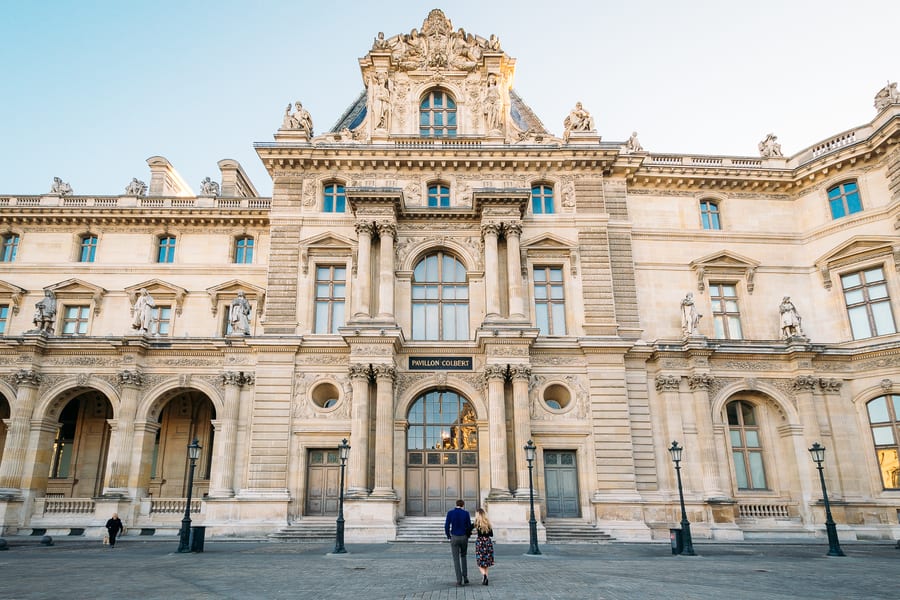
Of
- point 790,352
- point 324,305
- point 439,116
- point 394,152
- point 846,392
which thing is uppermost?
point 439,116

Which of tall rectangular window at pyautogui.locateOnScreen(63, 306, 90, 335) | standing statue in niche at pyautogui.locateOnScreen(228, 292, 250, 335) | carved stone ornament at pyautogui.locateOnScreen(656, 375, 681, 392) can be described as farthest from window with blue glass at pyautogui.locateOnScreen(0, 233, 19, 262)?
carved stone ornament at pyautogui.locateOnScreen(656, 375, 681, 392)

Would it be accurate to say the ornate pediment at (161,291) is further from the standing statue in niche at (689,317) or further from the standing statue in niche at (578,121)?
the standing statue in niche at (689,317)

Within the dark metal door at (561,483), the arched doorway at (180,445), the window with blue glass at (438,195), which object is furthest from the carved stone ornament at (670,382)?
the arched doorway at (180,445)

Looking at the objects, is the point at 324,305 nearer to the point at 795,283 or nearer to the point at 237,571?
the point at 237,571

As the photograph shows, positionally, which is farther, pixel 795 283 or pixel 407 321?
pixel 795 283

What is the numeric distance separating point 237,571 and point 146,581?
2.37 m

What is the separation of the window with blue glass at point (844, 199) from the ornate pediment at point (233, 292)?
31.2 m

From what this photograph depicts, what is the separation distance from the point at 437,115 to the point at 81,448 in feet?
88.3

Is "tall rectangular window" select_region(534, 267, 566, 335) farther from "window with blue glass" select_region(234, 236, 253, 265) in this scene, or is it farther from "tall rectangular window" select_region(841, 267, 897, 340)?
"window with blue glass" select_region(234, 236, 253, 265)

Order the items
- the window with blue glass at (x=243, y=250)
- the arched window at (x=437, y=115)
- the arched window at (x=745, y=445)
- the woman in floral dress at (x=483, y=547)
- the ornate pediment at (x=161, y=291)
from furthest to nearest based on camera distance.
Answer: the window with blue glass at (x=243, y=250), the ornate pediment at (x=161, y=291), the arched window at (x=437, y=115), the arched window at (x=745, y=445), the woman in floral dress at (x=483, y=547)

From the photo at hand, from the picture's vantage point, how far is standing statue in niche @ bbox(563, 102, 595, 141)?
32.8 m

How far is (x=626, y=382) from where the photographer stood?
29.3 meters

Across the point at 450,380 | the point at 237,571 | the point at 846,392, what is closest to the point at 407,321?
the point at 450,380

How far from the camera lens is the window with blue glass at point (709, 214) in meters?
33.5
